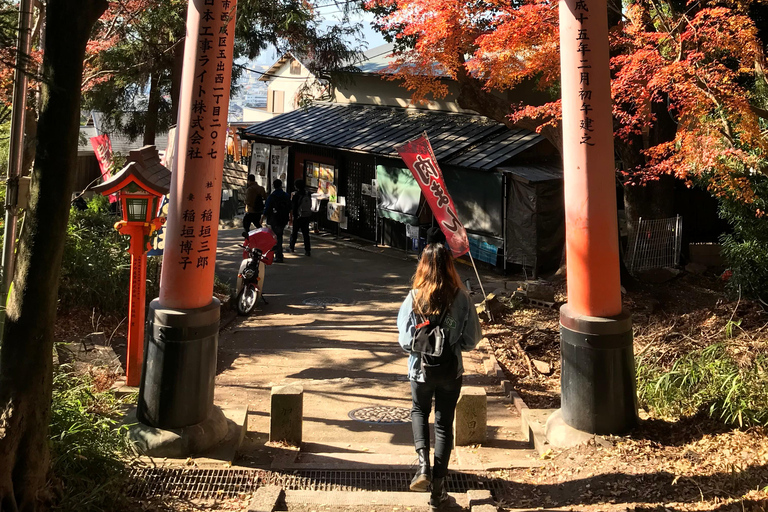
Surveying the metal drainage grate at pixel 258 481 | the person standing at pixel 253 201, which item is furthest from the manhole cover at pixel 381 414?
the person standing at pixel 253 201

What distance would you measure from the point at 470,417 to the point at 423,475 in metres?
1.39

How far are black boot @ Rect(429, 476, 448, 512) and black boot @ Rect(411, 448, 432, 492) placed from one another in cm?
21

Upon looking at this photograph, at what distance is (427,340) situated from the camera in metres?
4.96

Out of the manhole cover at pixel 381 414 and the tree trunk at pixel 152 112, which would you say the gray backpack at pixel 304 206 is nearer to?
the tree trunk at pixel 152 112

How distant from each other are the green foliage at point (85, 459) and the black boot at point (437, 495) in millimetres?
2018

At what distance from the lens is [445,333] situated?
4.96 m

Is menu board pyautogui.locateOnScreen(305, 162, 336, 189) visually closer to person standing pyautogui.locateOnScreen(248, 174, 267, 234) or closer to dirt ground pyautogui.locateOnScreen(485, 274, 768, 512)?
person standing pyautogui.locateOnScreen(248, 174, 267, 234)

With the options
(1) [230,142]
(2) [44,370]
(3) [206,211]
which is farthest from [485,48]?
(1) [230,142]

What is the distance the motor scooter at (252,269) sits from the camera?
1248 cm

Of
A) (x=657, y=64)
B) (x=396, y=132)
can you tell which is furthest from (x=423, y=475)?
(x=396, y=132)

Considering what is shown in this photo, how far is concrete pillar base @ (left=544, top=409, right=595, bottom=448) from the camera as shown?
5.72 metres

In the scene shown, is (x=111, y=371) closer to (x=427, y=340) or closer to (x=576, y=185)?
(x=427, y=340)

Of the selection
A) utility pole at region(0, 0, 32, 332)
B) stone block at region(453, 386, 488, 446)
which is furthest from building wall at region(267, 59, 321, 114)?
stone block at region(453, 386, 488, 446)

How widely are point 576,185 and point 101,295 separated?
27.8 feet
